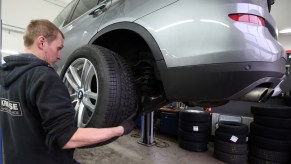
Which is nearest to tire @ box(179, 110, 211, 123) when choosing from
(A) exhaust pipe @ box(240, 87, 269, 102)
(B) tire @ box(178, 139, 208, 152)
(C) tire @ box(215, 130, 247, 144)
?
(B) tire @ box(178, 139, 208, 152)

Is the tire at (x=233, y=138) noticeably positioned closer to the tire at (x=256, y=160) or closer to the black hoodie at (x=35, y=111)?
the tire at (x=256, y=160)

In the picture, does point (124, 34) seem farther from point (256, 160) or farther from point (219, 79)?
point (256, 160)

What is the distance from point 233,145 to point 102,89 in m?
2.57

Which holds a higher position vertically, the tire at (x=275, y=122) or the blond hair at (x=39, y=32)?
the blond hair at (x=39, y=32)

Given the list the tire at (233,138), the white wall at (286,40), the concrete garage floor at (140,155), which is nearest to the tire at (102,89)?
the concrete garage floor at (140,155)

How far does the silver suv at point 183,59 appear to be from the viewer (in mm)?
815

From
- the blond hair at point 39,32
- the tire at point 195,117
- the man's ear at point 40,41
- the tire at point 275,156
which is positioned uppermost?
the blond hair at point 39,32

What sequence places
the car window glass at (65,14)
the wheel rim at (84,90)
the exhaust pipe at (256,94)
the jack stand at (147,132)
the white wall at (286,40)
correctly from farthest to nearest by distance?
the white wall at (286,40)
the jack stand at (147,132)
the car window glass at (65,14)
the wheel rim at (84,90)
the exhaust pipe at (256,94)

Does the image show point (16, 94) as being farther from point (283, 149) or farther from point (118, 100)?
→ point (283, 149)

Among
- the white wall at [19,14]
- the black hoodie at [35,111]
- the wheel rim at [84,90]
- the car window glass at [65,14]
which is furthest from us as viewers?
the white wall at [19,14]

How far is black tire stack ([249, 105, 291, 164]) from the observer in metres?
2.69

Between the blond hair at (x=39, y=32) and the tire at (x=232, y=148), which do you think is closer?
the blond hair at (x=39, y=32)

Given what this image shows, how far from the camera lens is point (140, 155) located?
3070mm

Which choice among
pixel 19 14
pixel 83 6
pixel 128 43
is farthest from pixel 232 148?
pixel 19 14
